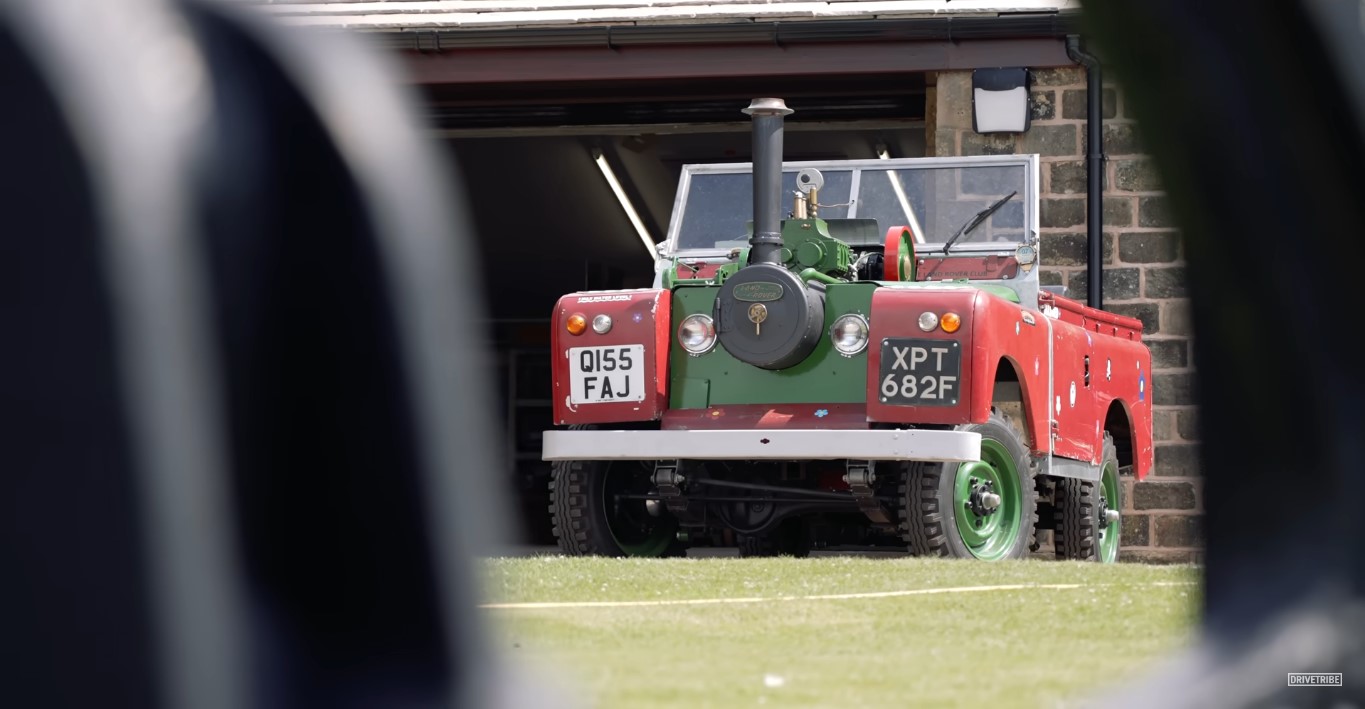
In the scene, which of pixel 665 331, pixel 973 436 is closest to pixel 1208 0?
pixel 973 436

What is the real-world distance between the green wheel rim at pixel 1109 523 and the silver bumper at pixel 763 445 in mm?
2527

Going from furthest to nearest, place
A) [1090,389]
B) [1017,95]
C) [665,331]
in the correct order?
1. [1017,95]
2. [1090,389]
3. [665,331]

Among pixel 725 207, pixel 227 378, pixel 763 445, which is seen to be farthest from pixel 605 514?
pixel 227 378

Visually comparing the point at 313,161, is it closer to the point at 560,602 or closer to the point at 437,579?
the point at 437,579

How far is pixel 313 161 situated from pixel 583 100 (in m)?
12.4

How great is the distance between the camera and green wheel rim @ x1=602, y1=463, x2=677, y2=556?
8141mm

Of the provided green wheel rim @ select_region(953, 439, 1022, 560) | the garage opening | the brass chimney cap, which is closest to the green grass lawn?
green wheel rim @ select_region(953, 439, 1022, 560)

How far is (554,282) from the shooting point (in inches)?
806

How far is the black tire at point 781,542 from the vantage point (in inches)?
316

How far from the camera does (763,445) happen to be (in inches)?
285

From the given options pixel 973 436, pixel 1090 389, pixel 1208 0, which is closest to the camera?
pixel 1208 0

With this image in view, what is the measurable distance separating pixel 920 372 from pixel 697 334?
3.50ft

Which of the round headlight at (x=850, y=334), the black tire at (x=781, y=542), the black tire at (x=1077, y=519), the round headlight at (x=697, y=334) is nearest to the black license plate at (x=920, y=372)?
the round headlight at (x=850, y=334)

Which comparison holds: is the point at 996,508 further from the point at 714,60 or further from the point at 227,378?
the point at 227,378
